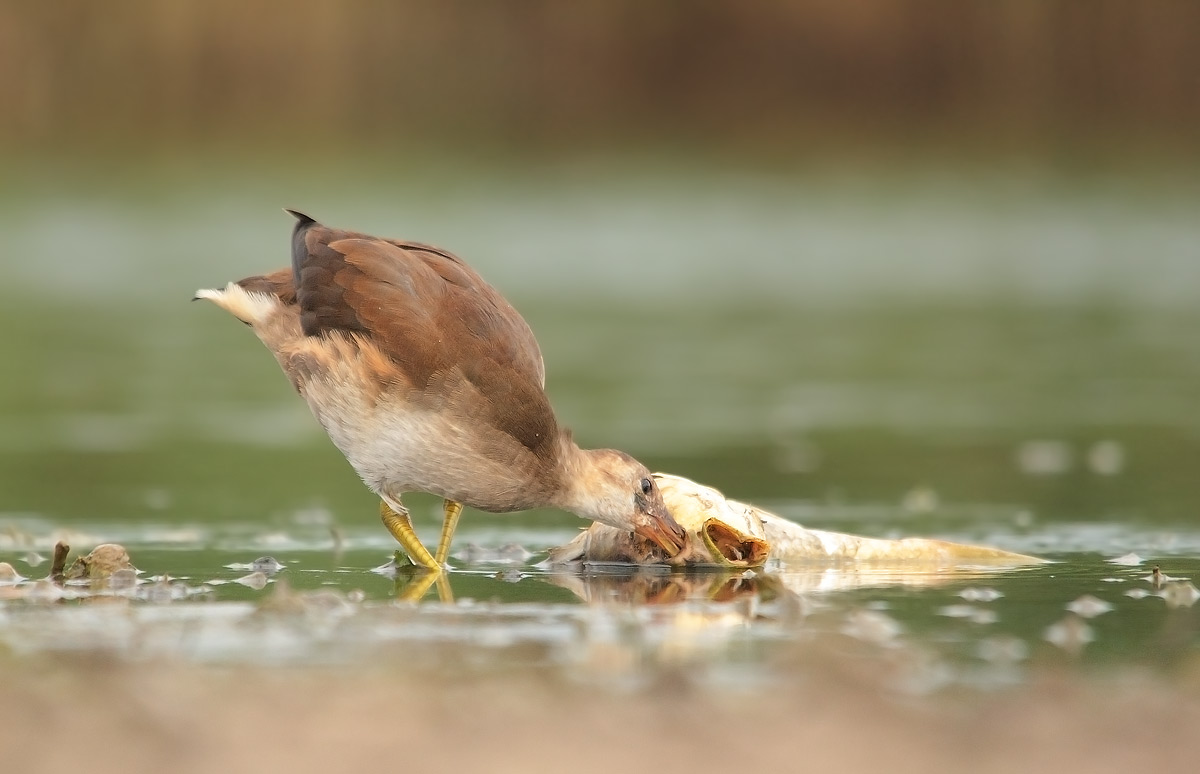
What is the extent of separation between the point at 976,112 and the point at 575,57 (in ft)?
28.8

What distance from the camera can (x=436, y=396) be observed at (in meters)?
7.27

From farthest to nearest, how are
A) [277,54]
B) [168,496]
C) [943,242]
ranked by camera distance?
[277,54], [943,242], [168,496]

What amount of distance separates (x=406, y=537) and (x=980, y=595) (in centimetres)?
221

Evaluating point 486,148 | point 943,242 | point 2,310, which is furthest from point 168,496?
point 486,148

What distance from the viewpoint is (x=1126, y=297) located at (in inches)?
782

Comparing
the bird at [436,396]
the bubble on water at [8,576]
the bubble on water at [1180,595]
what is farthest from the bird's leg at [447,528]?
the bubble on water at [1180,595]

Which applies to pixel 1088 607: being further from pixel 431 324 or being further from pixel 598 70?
pixel 598 70

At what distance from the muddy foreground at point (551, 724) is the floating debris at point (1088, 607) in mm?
940

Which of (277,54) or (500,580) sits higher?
(277,54)

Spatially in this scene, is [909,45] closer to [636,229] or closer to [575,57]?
[575,57]

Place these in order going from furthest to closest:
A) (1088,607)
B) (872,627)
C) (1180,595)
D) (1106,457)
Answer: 1. (1106,457)
2. (1180,595)
3. (1088,607)
4. (872,627)

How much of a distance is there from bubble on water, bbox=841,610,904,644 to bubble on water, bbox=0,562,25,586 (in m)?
2.85

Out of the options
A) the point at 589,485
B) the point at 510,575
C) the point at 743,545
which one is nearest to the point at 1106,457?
the point at 743,545

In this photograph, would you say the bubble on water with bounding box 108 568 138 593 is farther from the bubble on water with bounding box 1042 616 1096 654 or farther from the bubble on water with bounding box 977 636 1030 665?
the bubble on water with bounding box 1042 616 1096 654
